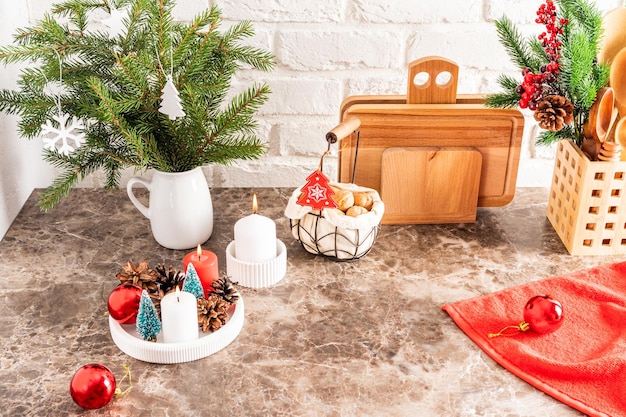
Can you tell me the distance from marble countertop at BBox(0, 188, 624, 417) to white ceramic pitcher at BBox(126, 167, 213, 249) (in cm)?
3

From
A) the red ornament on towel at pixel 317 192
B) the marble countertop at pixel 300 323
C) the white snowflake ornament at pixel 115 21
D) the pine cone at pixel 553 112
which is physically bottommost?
the marble countertop at pixel 300 323

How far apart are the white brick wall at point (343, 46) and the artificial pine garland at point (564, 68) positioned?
9.3 inches

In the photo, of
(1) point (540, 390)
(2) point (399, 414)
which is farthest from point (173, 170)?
(1) point (540, 390)

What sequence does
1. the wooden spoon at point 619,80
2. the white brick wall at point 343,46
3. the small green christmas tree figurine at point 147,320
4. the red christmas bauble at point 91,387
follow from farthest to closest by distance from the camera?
the white brick wall at point 343,46
the wooden spoon at point 619,80
the small green christmas tree figurine at point 147,320
the red christmas bauble at point 91,387

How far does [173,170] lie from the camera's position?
3.89ft

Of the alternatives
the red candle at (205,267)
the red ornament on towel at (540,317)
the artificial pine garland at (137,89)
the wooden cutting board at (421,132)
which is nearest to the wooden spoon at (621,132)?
the wooden cutting board at (421,132)

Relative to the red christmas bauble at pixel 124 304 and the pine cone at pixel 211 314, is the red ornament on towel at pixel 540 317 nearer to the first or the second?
the pine cone at pixel 211 314

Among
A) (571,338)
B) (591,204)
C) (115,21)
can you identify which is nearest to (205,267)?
(115,21)

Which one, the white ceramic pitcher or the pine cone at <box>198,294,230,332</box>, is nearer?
the pine cone at <box>198,294,230,332</box>

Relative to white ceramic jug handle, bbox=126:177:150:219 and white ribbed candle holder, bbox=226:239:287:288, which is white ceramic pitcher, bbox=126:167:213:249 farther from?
white ribbed candle holder, bbox=226:239:287:288

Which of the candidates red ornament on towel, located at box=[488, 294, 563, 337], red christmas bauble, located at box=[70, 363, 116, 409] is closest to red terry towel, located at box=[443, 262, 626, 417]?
red ornament on towel, located at box=[488, 294, 563, 337]

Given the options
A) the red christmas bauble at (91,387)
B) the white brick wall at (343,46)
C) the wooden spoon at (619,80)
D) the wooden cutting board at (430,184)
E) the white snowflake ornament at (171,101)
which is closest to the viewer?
the red christmas bauble at (91,387)

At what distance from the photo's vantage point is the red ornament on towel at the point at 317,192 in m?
1.13

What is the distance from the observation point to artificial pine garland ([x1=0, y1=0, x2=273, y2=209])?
110cm
